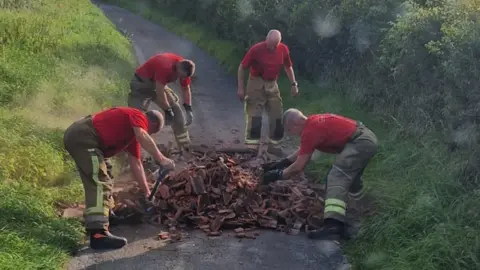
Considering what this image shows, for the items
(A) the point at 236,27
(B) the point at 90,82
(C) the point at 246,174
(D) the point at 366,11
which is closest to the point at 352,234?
(C) the point at 246,174

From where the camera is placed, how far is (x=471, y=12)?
7.91m

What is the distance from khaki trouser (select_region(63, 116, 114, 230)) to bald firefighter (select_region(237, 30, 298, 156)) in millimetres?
3669

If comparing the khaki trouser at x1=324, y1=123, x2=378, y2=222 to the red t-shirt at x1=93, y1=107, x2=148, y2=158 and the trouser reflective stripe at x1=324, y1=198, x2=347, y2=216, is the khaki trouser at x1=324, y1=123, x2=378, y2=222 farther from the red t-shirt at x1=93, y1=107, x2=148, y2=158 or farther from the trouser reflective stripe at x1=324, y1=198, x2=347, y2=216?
the red t-shirt at x1=93, y1=107, x2=148, y2=158

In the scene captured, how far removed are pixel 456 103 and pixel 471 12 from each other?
4.40ft

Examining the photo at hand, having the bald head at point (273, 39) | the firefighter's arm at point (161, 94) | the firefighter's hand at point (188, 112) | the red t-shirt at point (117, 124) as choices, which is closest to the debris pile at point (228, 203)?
the red t-shirt at point (117, 124)

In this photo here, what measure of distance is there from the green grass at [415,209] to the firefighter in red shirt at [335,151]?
1.13 ft

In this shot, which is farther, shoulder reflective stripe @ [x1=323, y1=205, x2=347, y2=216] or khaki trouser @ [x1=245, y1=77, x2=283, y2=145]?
khaki trouser @ [x1=245, y1=77, x2=283, y2=145]

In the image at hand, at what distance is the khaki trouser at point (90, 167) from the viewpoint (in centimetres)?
621

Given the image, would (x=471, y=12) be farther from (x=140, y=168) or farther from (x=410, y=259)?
(x=140, y=168)

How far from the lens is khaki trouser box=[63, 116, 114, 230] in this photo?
244 inches

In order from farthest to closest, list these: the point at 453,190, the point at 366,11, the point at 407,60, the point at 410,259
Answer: the point at 366,11 → the point at 407,60 → the point at 453,190 → the point at 410,259

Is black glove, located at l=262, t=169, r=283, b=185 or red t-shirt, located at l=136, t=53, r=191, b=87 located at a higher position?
red t-shirt, located at l=136, t=53, r=191, b=87

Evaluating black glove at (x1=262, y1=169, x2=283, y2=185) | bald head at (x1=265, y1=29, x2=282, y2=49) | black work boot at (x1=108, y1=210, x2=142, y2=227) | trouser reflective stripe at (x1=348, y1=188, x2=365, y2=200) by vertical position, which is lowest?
black work boot at (x1=108, y1=210, x2=142, y2=227)

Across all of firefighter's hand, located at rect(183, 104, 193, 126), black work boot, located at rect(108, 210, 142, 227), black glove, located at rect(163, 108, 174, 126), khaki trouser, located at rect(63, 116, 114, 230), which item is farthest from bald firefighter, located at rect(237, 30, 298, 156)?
khaki trouser, located at rect(63, 116, 114, 230)
